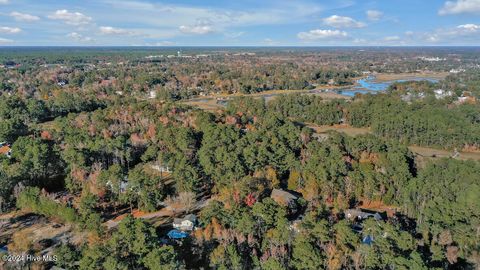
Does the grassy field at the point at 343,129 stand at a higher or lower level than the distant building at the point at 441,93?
lower

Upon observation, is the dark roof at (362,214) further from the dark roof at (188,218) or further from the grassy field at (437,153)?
the grassy field at (437,153)

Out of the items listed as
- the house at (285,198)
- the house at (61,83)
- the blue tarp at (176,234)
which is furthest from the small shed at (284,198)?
the house at (61,83)

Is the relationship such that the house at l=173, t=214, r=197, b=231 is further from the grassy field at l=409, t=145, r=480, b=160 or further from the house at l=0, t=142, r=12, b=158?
the grassy field at l=409, t=145, r=480, b=160

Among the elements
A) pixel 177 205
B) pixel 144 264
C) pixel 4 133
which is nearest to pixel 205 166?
pixel 177 205

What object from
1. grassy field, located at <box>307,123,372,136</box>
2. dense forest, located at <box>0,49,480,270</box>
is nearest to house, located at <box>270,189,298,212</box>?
dense forest, located at <box>0,49,480,270</box>

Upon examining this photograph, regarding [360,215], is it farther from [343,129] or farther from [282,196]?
[343,129]
